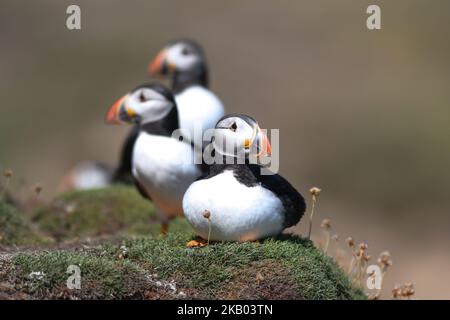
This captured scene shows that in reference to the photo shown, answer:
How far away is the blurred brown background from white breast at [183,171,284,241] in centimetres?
1047

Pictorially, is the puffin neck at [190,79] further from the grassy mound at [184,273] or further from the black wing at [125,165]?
the grassy mound at [184,273]

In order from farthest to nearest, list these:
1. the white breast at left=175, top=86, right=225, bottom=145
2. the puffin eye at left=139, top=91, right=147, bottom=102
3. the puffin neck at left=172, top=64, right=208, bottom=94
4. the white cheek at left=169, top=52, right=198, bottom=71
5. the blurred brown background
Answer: the blurred brown background, the white cheek at left=169, top=52, right=198, bottom=71, the puffin neck at left=172, top=64, right=208, bottom=94, the white breast at left=175, top=86, right=225, bottom=145, the puffin eye at left=139, top=91, right=147, bottom=102

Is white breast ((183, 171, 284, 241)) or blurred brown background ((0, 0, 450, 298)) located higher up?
white breast ((183, 171, 284, 241))

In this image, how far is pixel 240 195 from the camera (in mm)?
5832

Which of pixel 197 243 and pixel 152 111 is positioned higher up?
pixel 152 111

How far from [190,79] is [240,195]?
14.0 feet

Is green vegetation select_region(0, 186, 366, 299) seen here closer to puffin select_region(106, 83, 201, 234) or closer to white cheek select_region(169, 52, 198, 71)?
puffin select_region(106, 83, 201, 234)

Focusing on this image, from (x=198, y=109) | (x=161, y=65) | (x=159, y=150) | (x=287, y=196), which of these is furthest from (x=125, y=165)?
(x=287, y=196)

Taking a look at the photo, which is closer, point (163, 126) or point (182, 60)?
point (163, 126)

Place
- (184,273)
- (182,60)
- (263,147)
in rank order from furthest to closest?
(182,60), (263,147), (184,273)

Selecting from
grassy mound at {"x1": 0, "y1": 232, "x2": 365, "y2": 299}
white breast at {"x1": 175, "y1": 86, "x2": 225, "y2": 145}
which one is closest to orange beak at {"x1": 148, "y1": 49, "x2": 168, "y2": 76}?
white breast at {"x1": 175, "y1": 86, "x2": 225, "y2": 145}

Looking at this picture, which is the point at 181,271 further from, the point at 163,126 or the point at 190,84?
the point at 190,84

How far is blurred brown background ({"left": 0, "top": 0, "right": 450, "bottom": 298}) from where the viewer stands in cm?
1823

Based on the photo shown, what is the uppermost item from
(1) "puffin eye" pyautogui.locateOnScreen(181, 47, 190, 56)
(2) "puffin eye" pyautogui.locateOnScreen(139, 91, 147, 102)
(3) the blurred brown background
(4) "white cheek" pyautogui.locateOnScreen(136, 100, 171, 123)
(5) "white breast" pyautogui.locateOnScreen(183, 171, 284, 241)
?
(1) "puffin eye" pyautogui.locateOnScreen(181, 47, 190, 56)
